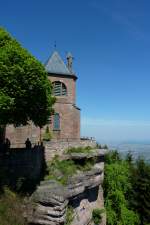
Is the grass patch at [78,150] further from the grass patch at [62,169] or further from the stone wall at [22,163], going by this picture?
the stone wall at [22,163]

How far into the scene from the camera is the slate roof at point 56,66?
138 feet

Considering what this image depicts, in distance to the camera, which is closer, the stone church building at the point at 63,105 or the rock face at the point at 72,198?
the rock face at the point at 72,198

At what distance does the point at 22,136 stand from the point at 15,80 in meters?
15.4

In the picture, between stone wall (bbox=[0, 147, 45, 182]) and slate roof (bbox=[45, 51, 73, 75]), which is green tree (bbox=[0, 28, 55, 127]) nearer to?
stone wall (bbox=[0, 147, 45, 182])

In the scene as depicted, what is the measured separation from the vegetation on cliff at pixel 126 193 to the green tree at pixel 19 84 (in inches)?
642

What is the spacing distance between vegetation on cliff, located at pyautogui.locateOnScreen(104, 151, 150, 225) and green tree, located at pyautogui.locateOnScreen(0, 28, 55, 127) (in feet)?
53.5

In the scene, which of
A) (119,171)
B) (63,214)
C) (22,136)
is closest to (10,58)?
(63,214)

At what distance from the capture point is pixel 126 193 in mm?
41438

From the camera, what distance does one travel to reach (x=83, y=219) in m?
32.3

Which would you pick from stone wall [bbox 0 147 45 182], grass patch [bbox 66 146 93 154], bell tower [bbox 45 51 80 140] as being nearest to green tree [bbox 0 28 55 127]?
stone wall [bbox 0 147 45 182]

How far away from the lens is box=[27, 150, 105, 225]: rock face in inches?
1005

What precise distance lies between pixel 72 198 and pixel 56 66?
1909cm

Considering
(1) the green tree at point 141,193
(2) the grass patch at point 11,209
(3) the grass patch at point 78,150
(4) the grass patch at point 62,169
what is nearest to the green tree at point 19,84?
(2) the grass patch at point 11,209

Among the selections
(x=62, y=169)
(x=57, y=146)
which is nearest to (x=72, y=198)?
(x=62, y=169)
